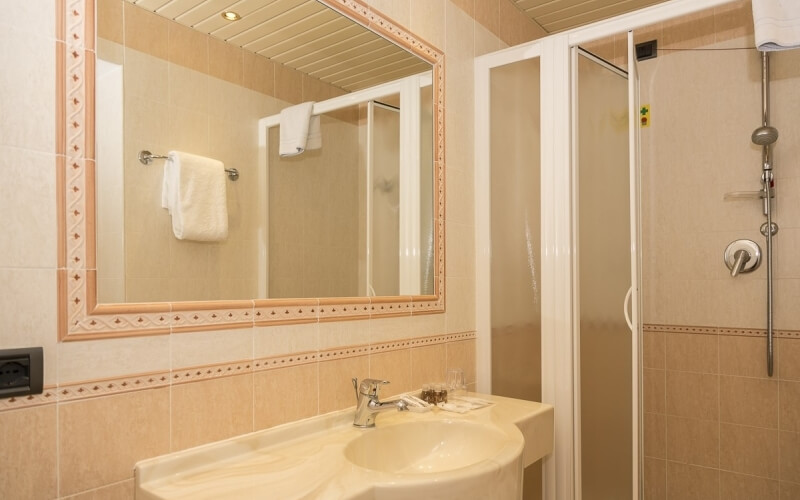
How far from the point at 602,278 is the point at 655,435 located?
3.86ft

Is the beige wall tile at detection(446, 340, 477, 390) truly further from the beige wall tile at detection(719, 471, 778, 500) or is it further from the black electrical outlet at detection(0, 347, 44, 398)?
the beige wall tile at detection(719, 471, 778, 500)

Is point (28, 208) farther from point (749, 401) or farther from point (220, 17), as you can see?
point (749, 401)

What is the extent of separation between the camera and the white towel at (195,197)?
1152 millimetres

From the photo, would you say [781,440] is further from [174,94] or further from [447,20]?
[174,94]

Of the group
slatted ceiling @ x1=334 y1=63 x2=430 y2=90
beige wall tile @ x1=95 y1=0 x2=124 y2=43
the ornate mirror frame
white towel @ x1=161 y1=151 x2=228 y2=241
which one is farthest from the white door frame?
beige wall tile @ x1=95 y1=0 x2=124 y2=43

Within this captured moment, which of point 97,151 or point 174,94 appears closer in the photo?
point 97,151

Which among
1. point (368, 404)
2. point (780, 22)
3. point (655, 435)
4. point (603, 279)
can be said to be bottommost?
point (655, 435)

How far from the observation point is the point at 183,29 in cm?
118

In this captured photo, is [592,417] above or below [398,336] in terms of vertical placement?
below

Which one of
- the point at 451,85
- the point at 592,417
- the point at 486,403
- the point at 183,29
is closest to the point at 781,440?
the point at 592,417

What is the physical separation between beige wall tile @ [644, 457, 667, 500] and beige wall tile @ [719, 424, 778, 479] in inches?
10.6

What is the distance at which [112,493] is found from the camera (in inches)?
39.6

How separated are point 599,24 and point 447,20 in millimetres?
550

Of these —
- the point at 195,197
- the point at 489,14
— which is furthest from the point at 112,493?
the point at 489,14
